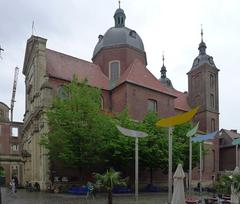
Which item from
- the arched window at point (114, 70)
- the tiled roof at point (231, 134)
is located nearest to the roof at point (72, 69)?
the arched window at point (114, 70)

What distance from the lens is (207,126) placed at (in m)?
64.4

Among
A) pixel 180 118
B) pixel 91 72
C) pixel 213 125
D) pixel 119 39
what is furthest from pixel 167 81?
pixel 180 118

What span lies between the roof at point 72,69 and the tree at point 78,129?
10.7 metres

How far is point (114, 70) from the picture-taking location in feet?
180

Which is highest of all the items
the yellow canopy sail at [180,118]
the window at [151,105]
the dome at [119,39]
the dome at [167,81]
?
the dome at [119,39]

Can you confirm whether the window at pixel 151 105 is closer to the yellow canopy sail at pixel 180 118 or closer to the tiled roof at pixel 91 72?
the tiled roof at pixel 91 72

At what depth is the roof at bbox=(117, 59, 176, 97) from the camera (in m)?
50.1

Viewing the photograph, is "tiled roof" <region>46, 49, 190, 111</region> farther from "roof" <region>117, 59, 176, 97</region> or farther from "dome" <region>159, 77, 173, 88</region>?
"dome" <region>159, 77, 173, 88</region>

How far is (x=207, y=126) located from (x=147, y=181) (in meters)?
21.3

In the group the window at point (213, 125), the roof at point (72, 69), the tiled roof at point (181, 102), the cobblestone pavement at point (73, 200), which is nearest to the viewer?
the cobblestone pavement at point (73, 200)

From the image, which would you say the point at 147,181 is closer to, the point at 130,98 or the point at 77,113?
the point at 130,98

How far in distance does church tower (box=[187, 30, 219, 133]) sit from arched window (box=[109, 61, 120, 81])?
19.3 metres

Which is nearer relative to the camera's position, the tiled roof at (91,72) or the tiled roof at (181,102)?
the tiled roof at (91,72)

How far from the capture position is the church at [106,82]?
4547 centimetres
